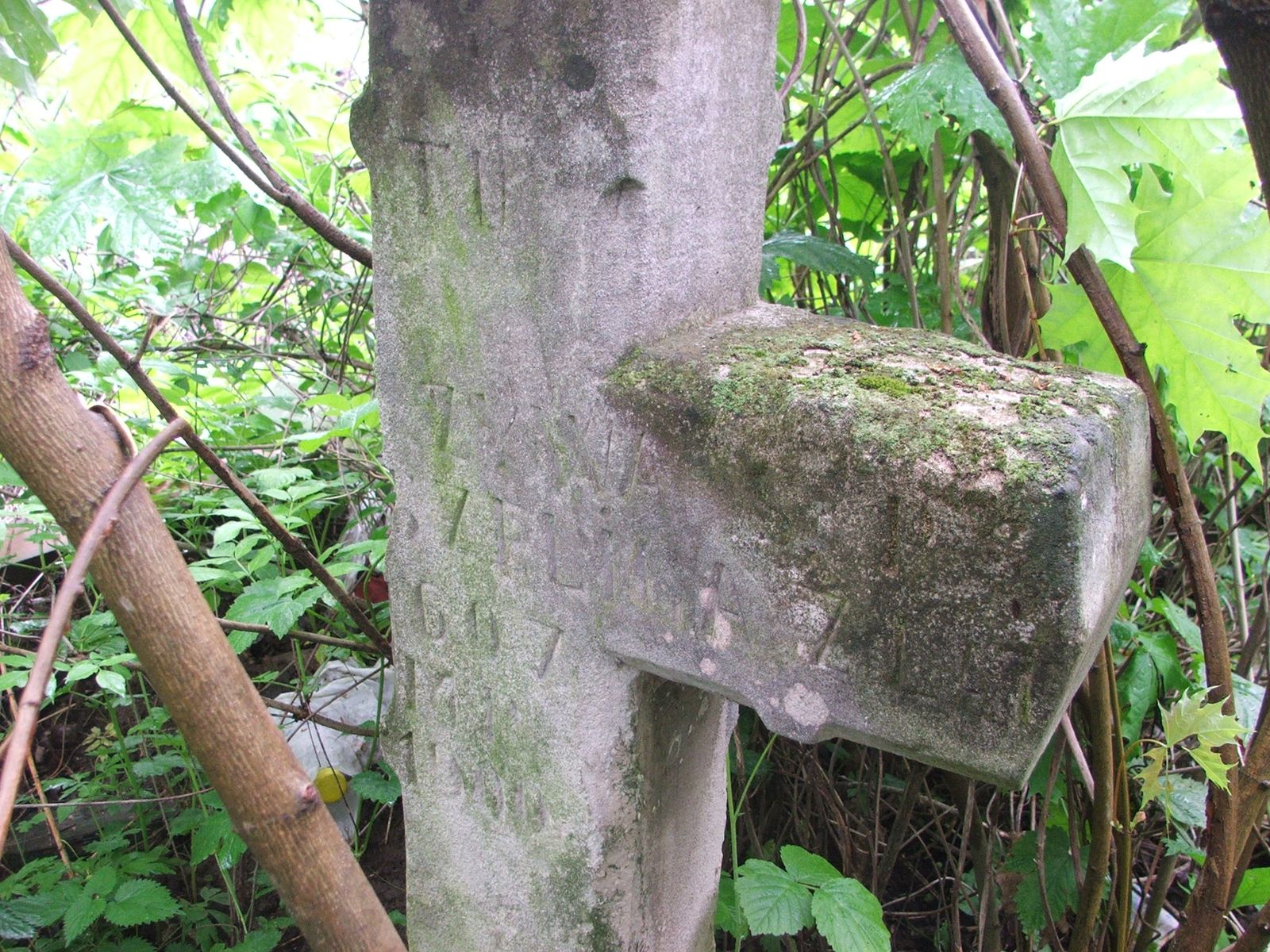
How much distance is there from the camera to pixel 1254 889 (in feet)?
4.44

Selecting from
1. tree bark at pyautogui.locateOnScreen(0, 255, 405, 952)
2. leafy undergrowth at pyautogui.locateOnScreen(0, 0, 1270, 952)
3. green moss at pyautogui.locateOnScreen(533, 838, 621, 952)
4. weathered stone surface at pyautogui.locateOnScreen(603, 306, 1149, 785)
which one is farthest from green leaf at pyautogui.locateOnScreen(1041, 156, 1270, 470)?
tree bark at pyautogui.locateOnScreen(0, 255, 405, 952)

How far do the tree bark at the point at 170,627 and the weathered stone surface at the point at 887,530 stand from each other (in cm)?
38

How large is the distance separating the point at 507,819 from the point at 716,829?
11.5 inches

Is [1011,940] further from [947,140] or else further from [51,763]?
[51,763]

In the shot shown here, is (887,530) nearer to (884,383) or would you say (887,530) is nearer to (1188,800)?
(884,383)

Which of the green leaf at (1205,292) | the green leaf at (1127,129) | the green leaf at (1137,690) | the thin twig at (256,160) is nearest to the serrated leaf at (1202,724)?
the green leaf at (1205,292)

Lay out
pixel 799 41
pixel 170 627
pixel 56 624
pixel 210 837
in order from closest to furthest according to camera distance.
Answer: pixel 56 624 → pixel 170 627 → pixel 799 41 → pixel 210 837

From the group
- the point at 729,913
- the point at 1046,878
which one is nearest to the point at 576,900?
the point at 729,913

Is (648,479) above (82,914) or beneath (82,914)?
above

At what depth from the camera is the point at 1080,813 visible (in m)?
1.50

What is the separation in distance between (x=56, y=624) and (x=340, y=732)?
1.26 metres

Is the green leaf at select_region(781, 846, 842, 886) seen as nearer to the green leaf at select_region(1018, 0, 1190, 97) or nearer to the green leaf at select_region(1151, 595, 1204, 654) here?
the green leaf at select_region(1151, 595, 1204, 654)

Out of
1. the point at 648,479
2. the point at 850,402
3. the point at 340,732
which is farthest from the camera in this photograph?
the point at 340,732

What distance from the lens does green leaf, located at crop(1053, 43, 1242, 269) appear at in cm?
93
